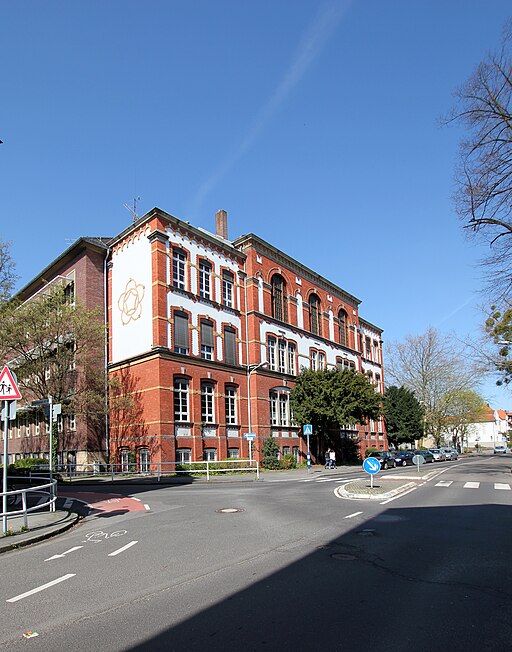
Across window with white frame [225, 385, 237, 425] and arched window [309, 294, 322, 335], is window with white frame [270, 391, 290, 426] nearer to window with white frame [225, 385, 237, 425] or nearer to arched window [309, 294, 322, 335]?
window with white frame [225, 385, 237, 425]

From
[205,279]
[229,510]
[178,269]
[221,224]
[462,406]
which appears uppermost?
[221,224]

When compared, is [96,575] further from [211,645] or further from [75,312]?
[75,312]

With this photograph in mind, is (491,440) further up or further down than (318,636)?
Result: further down

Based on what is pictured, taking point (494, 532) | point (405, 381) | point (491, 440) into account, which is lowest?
point (491, 440)

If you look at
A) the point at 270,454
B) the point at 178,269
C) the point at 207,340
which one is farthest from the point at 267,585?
the point at 270,454

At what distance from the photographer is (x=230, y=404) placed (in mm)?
37000

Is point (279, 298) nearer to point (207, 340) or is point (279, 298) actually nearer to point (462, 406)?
point (207, 340)

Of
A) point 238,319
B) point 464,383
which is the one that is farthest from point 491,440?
point 238,319

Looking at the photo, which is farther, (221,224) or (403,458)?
(221,224)

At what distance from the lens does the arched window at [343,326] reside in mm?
55000

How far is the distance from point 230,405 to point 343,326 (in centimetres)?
2220

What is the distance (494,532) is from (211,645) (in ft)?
24.1

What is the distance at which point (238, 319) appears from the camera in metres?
39.1

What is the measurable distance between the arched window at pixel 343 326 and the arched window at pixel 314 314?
5454 millimetres
